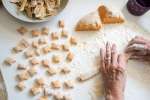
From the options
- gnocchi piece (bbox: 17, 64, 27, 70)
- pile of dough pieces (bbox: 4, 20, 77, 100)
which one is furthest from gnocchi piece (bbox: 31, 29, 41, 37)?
gnocchi piece (bbox: 17, 64, 27, 70)

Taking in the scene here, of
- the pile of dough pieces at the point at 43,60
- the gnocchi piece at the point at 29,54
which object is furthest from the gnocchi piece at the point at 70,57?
the gnocchi piece at the point at 29,54

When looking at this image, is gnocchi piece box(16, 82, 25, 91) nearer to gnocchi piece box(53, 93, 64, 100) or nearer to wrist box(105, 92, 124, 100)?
gnocchi piece box(53, 93, 64, 100)

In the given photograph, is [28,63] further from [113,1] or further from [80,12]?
[113,1]

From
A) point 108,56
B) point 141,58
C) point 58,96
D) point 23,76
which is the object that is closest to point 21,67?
point 23,76

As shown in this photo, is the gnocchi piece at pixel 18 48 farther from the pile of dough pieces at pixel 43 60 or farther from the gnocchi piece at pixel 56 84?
the gnocchi piece at pixel 56 84

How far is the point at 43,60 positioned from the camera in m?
1.02

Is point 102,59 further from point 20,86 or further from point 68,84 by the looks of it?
point 20,86

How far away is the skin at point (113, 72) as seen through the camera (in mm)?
985

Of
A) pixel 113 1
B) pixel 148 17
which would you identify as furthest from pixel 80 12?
pixel 148 17

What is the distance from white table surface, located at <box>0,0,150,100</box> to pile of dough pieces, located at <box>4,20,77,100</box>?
0.06ft

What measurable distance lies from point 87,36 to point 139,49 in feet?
0.52

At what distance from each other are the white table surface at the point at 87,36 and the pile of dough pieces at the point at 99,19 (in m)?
0.02

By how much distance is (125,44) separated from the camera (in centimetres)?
107

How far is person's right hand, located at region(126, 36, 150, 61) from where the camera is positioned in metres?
1.04
